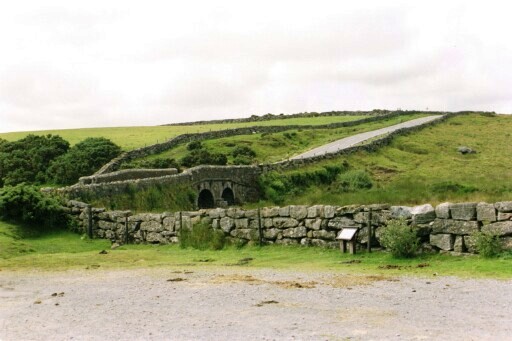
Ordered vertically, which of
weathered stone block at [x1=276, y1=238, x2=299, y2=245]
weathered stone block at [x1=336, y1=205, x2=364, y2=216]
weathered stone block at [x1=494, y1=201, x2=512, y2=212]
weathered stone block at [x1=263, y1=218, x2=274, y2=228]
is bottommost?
weathered stone block at [x1=276, y1=238, x2=299, y2=245]

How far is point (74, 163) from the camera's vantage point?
148 ft

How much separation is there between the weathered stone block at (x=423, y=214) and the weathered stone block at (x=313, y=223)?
11.7 feet

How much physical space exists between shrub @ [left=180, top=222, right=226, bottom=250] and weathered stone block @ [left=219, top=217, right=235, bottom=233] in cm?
24

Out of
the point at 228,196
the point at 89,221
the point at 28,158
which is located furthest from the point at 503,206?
the point at 28,158

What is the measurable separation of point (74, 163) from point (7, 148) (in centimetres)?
1077

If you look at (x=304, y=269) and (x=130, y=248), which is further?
(x=130, y=248)

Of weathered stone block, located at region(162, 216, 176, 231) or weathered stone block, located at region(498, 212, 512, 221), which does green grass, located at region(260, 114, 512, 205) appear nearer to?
weathered stone block, located at region(162, 216, 176, 231)

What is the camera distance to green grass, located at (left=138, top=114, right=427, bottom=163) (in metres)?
59.4

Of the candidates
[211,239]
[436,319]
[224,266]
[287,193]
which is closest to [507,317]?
[436,319]

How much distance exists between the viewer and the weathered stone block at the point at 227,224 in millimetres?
22016

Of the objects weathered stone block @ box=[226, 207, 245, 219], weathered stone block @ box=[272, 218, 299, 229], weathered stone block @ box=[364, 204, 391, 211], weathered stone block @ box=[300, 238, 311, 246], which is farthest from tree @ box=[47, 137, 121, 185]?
weathered stone block @ box=[364, 204, 391, 211]

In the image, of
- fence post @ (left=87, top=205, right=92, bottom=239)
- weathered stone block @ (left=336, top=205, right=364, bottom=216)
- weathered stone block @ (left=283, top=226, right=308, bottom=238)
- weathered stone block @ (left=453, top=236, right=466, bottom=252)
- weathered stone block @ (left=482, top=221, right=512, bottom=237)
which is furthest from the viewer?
fence post @ (left=87, top=205, right=92, bottom=239)

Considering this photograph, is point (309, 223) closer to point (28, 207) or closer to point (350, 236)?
point (350, 236)

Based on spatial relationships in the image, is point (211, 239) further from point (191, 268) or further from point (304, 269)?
point (304, 269)
